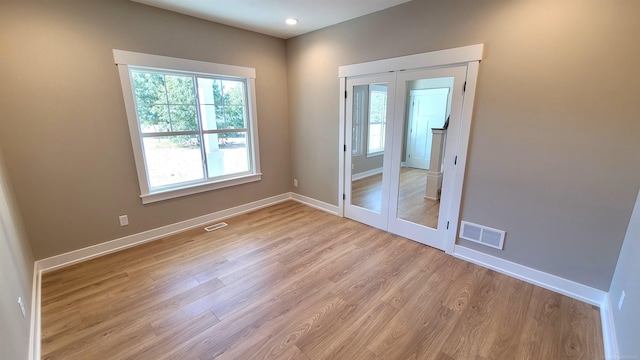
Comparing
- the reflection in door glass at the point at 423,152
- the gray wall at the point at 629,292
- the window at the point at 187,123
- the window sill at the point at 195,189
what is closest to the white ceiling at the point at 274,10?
the window at the point at 187,123

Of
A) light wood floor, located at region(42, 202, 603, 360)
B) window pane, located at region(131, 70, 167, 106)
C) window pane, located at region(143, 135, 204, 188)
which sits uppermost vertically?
window pane, located at region(131, 70, 167, 106)

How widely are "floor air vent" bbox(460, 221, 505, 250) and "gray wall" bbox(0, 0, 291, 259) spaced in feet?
11.2

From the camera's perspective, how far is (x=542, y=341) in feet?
5.78

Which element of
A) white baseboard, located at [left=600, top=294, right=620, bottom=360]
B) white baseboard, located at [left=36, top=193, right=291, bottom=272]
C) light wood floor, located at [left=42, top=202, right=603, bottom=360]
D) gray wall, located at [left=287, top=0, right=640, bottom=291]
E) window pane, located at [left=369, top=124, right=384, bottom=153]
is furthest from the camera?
window pane, located at [left=369, top=124, right=384, bottom=153]

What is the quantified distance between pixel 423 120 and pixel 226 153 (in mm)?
2689

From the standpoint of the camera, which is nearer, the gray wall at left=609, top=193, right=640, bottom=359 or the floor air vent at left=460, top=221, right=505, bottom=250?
the gray wall at left=609, top=193, right=640, bottom=359

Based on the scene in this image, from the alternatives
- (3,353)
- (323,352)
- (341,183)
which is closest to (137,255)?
(3,353)

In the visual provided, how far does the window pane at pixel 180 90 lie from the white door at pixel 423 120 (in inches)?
105

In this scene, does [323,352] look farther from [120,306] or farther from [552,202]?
[552,202]

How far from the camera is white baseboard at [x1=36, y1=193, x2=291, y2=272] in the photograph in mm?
2623

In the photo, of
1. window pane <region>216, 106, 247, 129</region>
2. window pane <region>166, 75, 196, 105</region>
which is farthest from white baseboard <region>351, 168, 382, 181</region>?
window pane <region>166, 75, 196, 105</region>

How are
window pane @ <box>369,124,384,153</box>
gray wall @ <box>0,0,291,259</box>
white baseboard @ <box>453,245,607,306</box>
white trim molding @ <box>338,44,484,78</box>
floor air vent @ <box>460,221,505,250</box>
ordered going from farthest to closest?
window pane @ <box>369,124,384,153</box>, floor air vent @ <box>460,221,505,250</box>, white trim molding @ <box>338,44,484,78</box>, gray wall @ <box>0,0,291,259</box>, white baseboard @ <box>453,245,607,306</box>

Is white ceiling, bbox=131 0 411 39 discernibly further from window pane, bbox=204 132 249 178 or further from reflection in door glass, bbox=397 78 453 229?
window pane, bbox=204 132 249 178

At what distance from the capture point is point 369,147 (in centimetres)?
345
